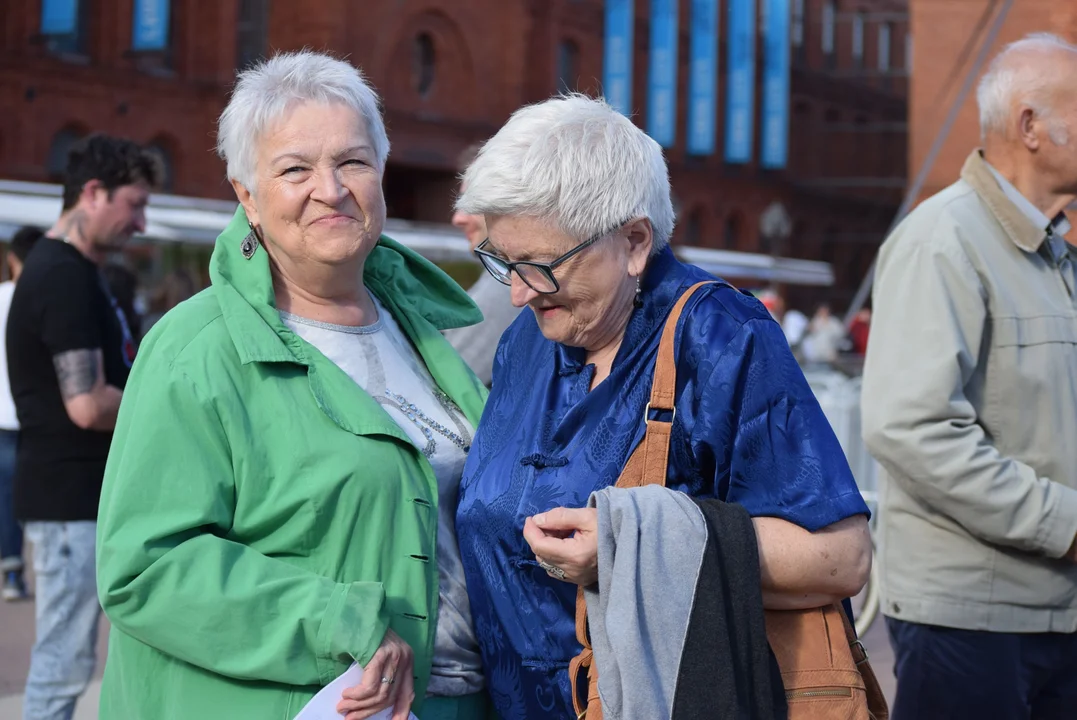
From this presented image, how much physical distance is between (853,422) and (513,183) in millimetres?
7203

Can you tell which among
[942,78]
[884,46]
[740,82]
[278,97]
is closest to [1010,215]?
[278,97]

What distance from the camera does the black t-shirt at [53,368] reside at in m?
4.35

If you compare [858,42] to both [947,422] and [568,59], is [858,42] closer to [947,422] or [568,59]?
[568,59]

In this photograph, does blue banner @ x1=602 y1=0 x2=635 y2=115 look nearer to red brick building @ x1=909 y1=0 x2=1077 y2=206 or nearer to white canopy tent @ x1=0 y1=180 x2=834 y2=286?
red brick building @ x1=909 y1=0 x2=1077 y2=206

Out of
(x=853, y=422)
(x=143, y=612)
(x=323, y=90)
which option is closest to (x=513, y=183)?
(x=323, y=90)

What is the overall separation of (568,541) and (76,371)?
2754 mm

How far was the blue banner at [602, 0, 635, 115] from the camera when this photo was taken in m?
36.1

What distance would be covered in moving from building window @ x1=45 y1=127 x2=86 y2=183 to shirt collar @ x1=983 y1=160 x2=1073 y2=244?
23.5 meters

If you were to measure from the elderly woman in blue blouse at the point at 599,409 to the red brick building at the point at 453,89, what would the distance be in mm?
16615

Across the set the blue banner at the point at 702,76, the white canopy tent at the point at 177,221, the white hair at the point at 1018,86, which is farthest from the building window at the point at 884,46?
the white hair at the point at 1018,86

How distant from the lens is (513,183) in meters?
2.19

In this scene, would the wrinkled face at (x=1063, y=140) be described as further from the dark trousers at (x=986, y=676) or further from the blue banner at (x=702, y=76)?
the blue banner at (x=702, y=76)

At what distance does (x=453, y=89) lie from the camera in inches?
1282

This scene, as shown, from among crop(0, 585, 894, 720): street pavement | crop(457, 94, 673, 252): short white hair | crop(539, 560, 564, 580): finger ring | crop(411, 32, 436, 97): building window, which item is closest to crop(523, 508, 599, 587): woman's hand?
crop(539, 560, 564, 580): finger ring
